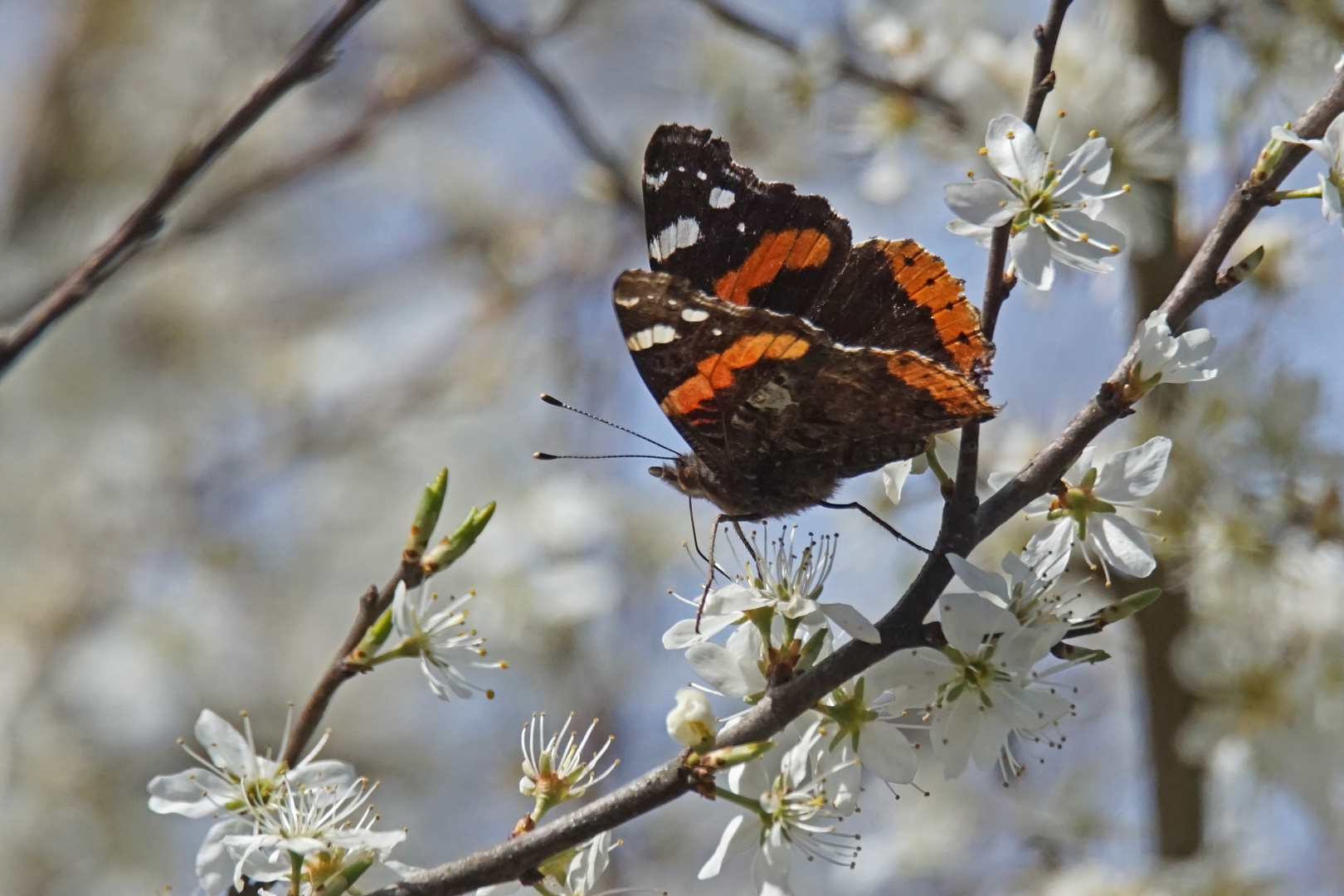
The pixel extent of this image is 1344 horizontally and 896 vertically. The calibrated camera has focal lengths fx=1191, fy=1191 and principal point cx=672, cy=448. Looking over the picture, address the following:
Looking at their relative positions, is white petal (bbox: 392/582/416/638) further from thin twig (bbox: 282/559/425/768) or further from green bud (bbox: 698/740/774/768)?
green bud (bbox: 698/740/774/768)

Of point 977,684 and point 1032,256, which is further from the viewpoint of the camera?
point 1032,256

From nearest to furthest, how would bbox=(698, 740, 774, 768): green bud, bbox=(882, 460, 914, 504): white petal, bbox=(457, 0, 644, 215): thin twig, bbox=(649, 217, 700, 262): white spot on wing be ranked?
1. bbox=(698, 740, 774, 768): green bud
2. bbox=(882, 460, 914, 504): white petal
3. bbox=(649, 217, 700, 262): white spot on wing
4. bbox=(457, 0, 644, 215): thin twig

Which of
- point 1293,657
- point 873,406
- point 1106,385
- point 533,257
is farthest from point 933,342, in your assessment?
point 533,257

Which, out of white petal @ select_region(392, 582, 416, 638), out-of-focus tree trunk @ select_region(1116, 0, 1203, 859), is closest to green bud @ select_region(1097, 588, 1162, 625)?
white petal @ select_region(392, 582, 416, 638)

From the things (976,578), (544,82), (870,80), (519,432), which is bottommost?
(976,578)

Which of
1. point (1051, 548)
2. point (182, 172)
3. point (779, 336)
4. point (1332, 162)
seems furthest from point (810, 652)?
point (182, 172)

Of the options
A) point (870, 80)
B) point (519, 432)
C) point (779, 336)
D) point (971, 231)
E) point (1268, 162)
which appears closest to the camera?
point (1268, 162)

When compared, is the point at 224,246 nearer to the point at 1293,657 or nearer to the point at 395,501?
the point at 395,501

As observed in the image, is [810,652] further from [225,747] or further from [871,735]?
[225,747]
